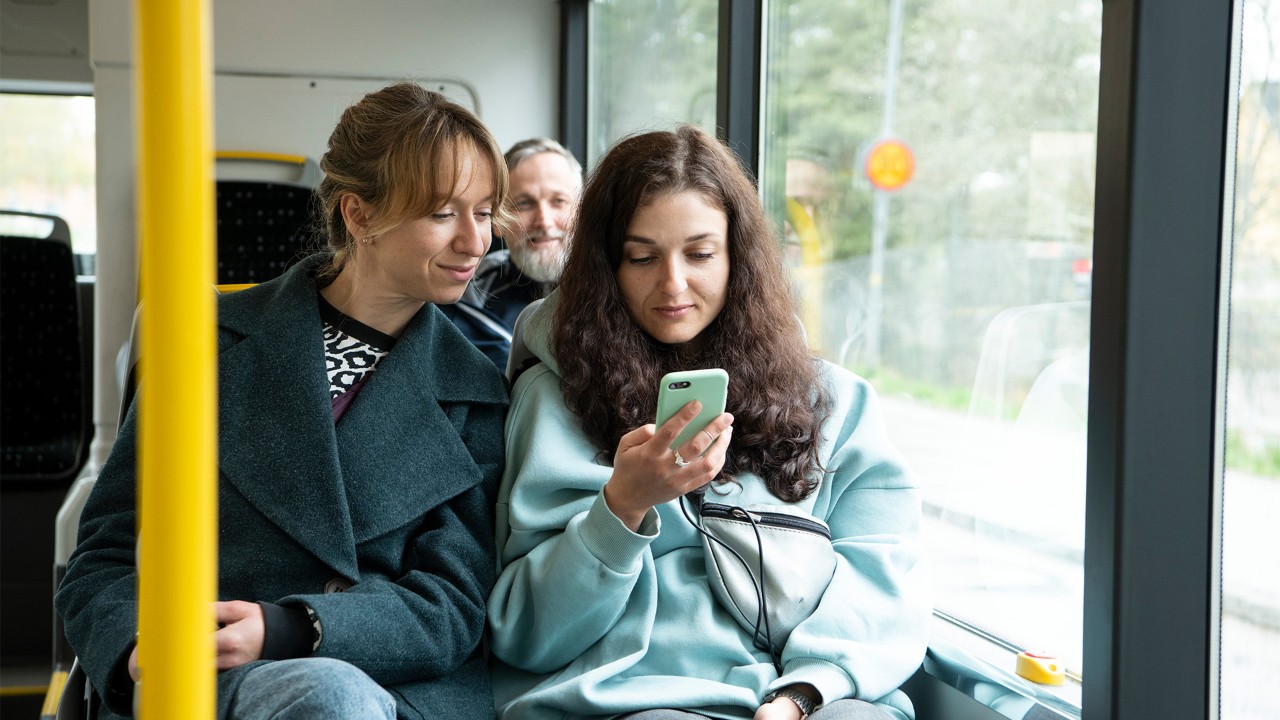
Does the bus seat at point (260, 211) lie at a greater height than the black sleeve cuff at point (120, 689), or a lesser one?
greater

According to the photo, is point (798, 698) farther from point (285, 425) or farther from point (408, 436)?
point (285, 425)

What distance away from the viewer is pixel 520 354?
180 cm

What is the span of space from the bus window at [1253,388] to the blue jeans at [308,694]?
95cm

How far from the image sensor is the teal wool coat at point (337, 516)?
1373 mm

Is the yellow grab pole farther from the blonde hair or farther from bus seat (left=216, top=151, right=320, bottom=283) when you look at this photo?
bus seat (left=216, top=151, right=320, bottom=283)

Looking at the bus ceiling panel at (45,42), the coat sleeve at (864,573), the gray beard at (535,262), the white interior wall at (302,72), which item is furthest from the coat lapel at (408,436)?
the bus ceiling panel at (45,42)

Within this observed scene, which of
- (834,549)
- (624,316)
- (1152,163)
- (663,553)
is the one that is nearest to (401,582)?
(663,553)

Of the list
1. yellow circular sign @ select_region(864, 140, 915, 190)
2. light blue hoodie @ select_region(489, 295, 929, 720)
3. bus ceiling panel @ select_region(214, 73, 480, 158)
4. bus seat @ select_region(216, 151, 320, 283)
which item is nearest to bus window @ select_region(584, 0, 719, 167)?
bus ceiling panel @ select_region(214, 73, 480, 158)

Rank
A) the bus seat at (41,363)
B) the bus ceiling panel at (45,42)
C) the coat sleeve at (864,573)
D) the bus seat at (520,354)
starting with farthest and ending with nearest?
the bus ceiling panel at (45,42) → the bus seat at (41,363) → the bus seat at (520,354) → the coat sleeve at (864,573)

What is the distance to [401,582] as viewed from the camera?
146 centimetres

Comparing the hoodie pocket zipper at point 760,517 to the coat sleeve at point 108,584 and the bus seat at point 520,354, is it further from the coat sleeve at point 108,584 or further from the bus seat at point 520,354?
the coat sleeve at point 108,584

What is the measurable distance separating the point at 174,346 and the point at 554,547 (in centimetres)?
93

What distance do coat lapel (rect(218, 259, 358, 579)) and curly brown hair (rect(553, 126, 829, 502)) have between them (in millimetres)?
350

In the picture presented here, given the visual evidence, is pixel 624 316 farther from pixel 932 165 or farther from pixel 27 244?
pixel 27 244
